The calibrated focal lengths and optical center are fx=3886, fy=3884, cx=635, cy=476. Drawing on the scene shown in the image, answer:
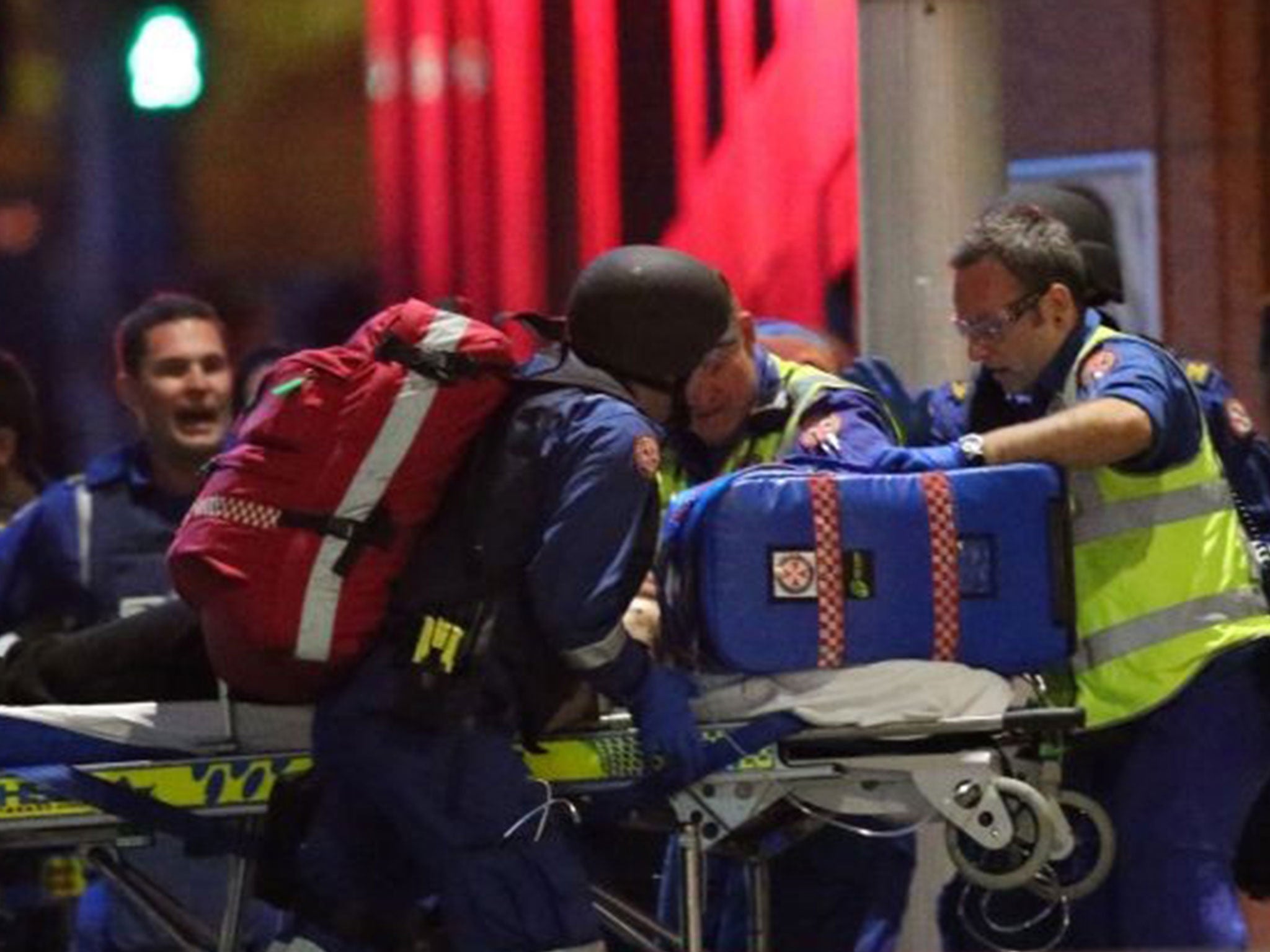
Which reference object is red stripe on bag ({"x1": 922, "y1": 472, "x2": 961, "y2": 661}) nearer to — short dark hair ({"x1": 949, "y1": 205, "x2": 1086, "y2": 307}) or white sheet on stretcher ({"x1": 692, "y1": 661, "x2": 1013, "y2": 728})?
white sheet on stretcher ({"x1": 692, "y1": 661, "x2": 1013, "y2": 728})

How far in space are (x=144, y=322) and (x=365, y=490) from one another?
253cm

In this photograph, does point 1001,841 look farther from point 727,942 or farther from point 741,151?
point 741,151

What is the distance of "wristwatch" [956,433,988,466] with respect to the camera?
690 centimetres

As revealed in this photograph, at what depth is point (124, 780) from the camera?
669cm

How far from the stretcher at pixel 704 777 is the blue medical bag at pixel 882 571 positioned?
0.06 metres

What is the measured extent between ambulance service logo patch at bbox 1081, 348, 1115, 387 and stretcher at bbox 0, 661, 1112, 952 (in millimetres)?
603

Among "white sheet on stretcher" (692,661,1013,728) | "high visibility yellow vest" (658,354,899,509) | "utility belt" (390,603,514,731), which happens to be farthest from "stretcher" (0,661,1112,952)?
"high visibility yellow vest" (658,354,899,509)

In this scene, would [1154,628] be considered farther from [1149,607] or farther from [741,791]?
[741,791]

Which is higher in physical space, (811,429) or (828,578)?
(811,429)

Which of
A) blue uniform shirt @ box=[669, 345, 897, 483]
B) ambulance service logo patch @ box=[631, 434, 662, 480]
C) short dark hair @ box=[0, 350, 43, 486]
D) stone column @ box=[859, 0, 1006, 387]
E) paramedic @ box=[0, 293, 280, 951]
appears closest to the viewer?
ambulance service logo patch @ box=[631, 434, 662, 480]

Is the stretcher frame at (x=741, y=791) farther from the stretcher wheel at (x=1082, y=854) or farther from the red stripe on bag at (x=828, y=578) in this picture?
the red stripe on bag at (x=828, y=578)

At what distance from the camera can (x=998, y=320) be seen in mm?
7094

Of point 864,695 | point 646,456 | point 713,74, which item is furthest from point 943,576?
point 713,74

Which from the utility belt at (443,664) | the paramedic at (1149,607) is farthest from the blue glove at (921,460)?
the utility belt at (443,664)
